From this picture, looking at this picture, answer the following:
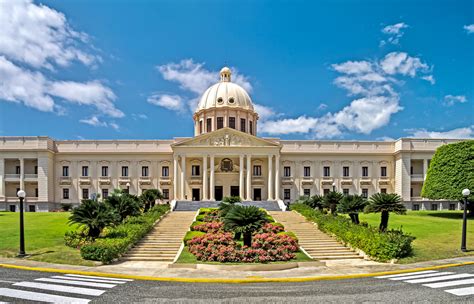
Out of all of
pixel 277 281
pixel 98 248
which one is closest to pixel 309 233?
pixel 277 281

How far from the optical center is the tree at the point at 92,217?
20547 mm

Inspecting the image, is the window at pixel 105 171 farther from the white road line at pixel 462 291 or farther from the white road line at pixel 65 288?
the white road line at pixel 462 291

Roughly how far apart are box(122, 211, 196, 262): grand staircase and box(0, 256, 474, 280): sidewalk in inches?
60.2

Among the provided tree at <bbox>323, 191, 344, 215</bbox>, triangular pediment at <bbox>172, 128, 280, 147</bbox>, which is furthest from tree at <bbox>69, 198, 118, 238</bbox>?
triangular pediment at <bbox>172, 128, 280, 147</bbox>

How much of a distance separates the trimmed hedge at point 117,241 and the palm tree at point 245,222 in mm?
6123

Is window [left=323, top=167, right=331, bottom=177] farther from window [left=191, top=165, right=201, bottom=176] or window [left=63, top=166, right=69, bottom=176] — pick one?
window [left=63, top=166, right=69, bottom=176]

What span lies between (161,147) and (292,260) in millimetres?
40412

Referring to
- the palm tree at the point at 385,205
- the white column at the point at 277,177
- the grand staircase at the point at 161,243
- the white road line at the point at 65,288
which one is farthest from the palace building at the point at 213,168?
the white road line at the point at 65,288

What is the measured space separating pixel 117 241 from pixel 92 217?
2.91 metres

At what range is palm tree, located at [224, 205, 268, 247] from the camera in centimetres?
1903

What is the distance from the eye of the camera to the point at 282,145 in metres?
53.0

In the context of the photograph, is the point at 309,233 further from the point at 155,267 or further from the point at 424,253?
the point at 155,267

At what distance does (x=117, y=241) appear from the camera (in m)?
19.2

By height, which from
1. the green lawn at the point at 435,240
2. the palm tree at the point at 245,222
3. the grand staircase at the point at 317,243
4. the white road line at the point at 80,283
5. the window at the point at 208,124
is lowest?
the grand staircase at the point at 317,243
